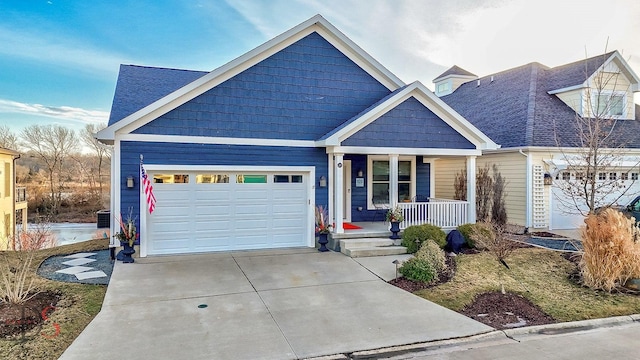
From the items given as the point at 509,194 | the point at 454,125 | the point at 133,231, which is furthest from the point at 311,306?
the point at 509,194

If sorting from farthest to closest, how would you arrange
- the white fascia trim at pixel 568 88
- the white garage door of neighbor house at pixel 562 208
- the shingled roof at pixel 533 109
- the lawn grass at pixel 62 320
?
the white fascia trim at pixel 568 88
the shingled roof at pixel 533 109
the white garage door of neighbor house at pixel 562 208
the lawn grass at pixel 62 320

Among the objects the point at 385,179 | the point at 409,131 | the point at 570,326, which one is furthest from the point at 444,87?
the point at 570,326

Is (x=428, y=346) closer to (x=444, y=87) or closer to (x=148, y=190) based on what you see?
(x=148, y=190)

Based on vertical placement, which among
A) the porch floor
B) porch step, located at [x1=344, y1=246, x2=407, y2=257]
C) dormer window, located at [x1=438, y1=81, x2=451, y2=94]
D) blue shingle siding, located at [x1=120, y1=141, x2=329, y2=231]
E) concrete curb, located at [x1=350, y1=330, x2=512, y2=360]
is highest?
dormer window, located at [x1=438, y1=81, x2=451, y2=94]

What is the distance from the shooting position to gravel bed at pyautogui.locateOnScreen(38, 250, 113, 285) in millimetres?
7828

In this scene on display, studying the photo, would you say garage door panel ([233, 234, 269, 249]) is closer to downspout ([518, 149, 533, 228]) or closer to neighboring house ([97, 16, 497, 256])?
neighboring house ([97, 16, 497, 256])

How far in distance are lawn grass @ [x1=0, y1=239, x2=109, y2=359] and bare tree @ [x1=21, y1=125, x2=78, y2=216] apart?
35.1m

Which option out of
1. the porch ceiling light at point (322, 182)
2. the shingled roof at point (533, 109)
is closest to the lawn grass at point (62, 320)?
the porch ceiling light at point (322, 182)

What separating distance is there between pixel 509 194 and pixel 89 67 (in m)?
22.9

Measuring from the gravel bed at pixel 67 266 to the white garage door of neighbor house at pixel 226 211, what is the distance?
1.15 metres

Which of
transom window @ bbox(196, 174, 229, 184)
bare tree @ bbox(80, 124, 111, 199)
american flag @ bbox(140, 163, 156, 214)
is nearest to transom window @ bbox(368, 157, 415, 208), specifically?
transom window @ bbox(196, 174, 229, 184)

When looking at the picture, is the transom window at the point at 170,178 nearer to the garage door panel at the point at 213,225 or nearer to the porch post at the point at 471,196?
the garage door panel at the point at 213,225

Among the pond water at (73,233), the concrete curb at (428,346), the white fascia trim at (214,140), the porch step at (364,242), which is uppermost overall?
the white fascia trim at (214,140)

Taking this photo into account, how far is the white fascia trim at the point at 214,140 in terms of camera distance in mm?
9805
